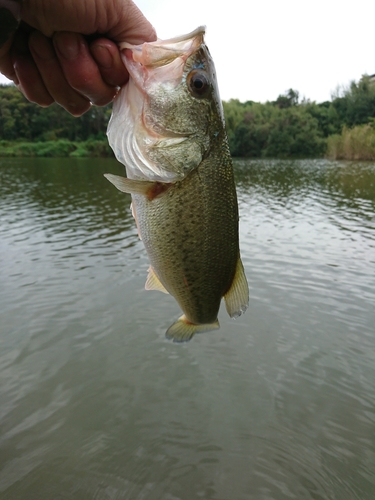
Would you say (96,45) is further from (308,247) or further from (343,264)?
(308,247)

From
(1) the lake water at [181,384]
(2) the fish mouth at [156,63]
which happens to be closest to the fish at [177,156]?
(2) the fish mouth at [156,63]

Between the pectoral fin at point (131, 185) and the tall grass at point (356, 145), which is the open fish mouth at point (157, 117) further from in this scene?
the tall grass at point (356, 145)

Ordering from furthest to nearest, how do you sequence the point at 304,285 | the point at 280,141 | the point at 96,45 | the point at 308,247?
the point at 280,141, the point at 308,247, the point at 304,285, the point at 96,45

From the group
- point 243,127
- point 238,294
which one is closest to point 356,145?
point 243,127

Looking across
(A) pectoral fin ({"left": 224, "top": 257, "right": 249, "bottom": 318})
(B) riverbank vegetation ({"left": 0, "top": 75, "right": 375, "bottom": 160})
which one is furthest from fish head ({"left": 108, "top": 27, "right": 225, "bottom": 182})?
(B) riverbank vegetation ({"left": 0, "top": 75, "right": 375, "bottom": 160})

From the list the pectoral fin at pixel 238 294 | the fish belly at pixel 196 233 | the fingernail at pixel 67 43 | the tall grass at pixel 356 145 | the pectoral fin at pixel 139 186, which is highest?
the fingernail at pixel 67 43

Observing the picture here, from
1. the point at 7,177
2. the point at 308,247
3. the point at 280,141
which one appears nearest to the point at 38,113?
the point at 280,141
